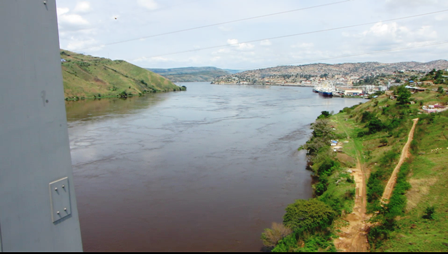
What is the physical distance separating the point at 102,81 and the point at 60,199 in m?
56.3

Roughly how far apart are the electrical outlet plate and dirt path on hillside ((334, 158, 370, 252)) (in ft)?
22.9

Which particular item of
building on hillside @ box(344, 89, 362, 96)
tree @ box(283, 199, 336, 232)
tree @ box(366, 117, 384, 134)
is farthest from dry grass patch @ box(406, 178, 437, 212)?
building on hillside @ box(344, 89, 362, 96)

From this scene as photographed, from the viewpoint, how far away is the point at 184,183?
1238cm

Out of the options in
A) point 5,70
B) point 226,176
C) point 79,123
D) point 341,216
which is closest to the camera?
point 5,70

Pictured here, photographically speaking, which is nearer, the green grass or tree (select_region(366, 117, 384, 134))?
the green grass

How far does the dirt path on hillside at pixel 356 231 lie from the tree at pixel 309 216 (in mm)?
499

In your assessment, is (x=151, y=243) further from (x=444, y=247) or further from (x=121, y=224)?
(x=444, y=247)

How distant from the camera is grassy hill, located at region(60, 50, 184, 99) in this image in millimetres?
46875

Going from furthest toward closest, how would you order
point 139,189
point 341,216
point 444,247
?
point 139,189
point 341,216
point 444,247

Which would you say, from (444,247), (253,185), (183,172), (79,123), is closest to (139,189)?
(183,172)

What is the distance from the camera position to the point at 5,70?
169 centimetres

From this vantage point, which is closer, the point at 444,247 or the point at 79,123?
the point at 444,247

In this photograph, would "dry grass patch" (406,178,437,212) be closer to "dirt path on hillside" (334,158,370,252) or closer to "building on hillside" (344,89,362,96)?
"dirt path on hillside" (334,158,370,252)

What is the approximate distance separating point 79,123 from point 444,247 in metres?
25.4
